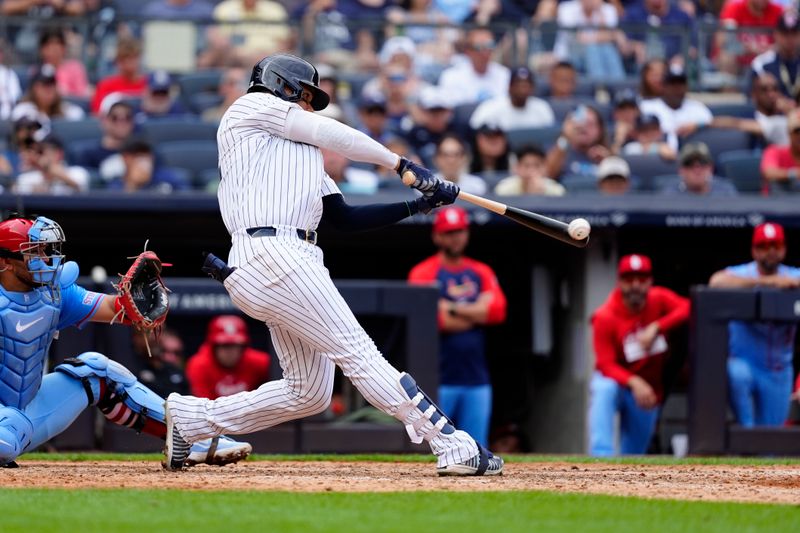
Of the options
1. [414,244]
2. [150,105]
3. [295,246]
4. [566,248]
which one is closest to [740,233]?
[566,248]

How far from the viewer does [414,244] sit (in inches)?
395

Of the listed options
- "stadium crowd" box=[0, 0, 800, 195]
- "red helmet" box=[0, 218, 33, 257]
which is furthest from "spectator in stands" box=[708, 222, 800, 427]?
"red helmet" box=[0, 218, 33, 257]

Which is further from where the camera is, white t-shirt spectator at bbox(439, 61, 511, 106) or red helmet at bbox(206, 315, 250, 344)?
white t-shirt spectator at bbox(439, 61, 511, 106)

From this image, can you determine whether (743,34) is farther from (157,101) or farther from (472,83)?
(157,101)

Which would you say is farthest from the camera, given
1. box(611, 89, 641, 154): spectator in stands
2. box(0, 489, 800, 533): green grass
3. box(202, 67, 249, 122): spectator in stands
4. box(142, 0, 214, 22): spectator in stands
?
box(142, 0, 214, 22): spectator in stands

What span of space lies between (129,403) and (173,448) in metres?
0.33

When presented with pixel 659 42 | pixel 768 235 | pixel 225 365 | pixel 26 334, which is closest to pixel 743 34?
pixel 659 42

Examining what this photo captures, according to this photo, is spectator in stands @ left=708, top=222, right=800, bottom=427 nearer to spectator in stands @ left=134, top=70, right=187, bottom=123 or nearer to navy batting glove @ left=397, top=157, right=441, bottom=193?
navy batting glove @ left=397, top=157, right=441, bottom=193

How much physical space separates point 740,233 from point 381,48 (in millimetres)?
3309

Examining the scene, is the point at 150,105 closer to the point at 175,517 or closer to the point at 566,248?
the point at 566,248

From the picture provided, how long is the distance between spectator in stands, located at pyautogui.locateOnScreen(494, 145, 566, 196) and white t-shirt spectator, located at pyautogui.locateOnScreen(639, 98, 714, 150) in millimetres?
1743

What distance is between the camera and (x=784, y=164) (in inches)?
400

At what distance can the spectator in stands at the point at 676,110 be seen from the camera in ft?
36.4

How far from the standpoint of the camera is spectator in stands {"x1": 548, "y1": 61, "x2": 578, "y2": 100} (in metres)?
11.3
